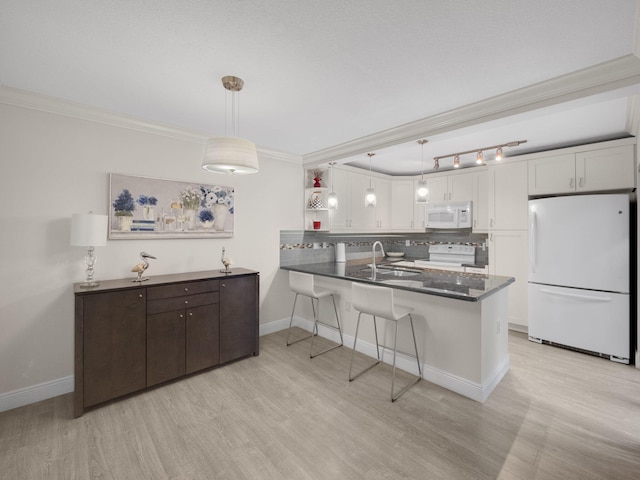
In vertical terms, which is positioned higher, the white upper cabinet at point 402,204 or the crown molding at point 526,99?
the crown molding at point 526,99

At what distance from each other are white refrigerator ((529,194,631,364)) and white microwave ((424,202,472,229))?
1.00 meters

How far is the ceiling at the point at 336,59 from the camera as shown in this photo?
1.48 meters

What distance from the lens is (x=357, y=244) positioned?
538 cm

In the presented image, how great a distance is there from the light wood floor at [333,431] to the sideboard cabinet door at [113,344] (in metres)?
0.17

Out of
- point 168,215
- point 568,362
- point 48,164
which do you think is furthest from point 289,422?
point 568,362

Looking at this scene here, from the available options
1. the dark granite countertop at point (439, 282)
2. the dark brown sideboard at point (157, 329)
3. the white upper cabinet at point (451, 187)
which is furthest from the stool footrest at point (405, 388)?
the white upper cabinet at point (451, 187)

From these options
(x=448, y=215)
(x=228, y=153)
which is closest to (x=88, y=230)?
(x=228, y=153)

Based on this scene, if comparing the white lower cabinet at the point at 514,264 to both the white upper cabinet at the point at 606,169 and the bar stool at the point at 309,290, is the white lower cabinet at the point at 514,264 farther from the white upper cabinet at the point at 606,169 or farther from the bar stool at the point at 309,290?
the bar stool at the point at 309,290

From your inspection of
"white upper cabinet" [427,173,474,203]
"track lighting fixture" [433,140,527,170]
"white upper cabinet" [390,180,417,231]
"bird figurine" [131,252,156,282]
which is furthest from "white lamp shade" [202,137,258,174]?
"white upper cabinet" [390,180,417,231]

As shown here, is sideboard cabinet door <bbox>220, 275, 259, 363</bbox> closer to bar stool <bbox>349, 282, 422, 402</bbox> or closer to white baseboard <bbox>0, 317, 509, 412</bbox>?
bar stool <bbox>349, 282, 422, 402</bbox>

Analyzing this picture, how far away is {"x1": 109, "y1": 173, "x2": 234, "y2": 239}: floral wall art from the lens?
2797mm

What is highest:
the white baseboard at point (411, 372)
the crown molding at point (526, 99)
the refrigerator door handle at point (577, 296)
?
the crown molding at point (526, 99)

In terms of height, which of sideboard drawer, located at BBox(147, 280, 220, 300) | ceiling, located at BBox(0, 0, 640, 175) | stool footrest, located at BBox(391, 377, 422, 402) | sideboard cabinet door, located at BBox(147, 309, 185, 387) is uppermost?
ceiling, located at BBox(0, 0, 640, 175)

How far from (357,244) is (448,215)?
161cm
